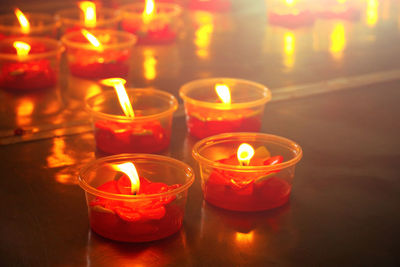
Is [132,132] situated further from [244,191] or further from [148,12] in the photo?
[148,12]

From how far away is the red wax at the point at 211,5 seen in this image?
3.81 m

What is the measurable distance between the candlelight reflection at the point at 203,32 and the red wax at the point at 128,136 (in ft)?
3.57

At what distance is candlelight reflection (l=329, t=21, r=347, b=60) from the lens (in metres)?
2.96

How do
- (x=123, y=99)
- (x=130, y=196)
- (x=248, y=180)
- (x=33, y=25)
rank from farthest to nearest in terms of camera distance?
(x=33, y=25), (x=123, y=99), (x=248, y=180), (x=130, y=196)

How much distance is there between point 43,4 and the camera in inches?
150

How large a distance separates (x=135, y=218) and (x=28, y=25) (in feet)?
6.30

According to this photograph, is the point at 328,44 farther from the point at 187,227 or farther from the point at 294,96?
the point at 187,227

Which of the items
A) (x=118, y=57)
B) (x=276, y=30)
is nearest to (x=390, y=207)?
(x=118, y=57)

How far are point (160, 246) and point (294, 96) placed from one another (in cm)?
115

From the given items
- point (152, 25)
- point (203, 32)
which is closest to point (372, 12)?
point (203, 32)

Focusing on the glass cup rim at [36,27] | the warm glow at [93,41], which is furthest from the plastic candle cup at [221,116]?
the glass cup rim at [36,27]

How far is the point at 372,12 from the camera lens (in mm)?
3928

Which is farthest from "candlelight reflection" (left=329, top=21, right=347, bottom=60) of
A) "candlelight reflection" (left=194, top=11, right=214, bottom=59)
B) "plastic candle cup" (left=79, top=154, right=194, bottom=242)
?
"plastic candle cup" (left=79, top=154, right=194, bottom=242)

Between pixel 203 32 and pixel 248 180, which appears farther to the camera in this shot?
pixel 203 32
